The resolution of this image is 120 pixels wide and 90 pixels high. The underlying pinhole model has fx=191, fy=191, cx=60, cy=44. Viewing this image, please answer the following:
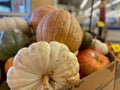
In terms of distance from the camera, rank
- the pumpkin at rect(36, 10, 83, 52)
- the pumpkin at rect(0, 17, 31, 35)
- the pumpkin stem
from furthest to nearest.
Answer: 1. the pumpkin at rect(0, 17, 31, 35)
2. the pumpkin at rect(36, 10, 83, 52)
3. the pumpkin stem

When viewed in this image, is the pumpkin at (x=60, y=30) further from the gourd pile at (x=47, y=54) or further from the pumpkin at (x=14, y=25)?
the pumpkin at (x=14, y=25)

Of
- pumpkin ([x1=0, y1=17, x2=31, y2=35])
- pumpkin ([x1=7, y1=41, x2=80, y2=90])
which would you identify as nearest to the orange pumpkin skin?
pumpkin ([x1=7, y1=41, x2=80, y2=90])

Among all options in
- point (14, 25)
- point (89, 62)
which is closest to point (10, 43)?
point (14, 25)

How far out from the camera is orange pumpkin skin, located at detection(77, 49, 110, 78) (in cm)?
78

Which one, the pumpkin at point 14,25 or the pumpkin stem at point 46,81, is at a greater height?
the pumpkin at point 14,25

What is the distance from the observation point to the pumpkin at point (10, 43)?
30.2 inches

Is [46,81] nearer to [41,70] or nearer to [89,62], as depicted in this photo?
[41,70]

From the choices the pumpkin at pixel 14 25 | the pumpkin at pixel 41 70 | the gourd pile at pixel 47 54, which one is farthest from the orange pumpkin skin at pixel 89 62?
the pumpkin at pixel 14 25

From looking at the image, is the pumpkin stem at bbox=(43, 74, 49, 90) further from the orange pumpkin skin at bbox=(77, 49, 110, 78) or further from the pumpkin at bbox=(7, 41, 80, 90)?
the orange pumpkin skin at bbox=(77, 49, 110, 78)

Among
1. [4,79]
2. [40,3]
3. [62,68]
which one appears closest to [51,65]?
[62,68]

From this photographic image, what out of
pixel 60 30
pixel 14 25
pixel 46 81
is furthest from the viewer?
pixel 14 25

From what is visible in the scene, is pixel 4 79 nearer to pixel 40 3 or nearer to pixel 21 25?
pixel 21 25

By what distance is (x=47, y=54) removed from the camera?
0.60 meters

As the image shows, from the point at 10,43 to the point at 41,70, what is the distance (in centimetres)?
25
